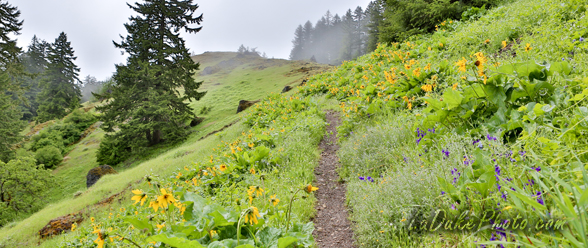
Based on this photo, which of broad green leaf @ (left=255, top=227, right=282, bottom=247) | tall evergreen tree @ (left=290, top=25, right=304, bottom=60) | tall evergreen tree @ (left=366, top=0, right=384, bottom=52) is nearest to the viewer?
broad green leaf @ (left=255, top=227, right=282, bottom=247)

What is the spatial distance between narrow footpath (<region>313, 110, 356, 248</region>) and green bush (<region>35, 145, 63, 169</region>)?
28.7 metres

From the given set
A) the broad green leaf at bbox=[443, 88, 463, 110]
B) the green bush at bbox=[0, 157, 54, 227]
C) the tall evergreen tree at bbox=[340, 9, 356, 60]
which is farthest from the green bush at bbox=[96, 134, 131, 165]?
the tall evergreen tree at bbox=[340, 9, 356, 60]

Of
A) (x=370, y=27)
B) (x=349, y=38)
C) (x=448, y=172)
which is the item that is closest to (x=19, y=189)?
(x=448, y=172)

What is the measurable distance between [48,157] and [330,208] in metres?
30.1

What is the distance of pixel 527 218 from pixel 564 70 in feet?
6.93

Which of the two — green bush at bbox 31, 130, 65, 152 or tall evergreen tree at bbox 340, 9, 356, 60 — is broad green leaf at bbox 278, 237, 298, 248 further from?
tall evergreen tree at bbox 340, 9, 356, 60

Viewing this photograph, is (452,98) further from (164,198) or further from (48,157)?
(48,157)

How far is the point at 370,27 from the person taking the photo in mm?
34688

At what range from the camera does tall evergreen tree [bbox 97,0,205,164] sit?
1914cm

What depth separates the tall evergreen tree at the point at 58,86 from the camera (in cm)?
3591

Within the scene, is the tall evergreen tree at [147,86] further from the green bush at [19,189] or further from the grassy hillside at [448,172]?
the grassy hillside at [448,172]

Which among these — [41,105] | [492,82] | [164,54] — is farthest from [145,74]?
[41,105]

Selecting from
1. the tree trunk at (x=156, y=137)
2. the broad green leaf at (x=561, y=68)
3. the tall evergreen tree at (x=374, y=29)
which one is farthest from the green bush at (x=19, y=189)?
the tall evergreen tree at (x=374, y=29)

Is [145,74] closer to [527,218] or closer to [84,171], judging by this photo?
[84,171]
